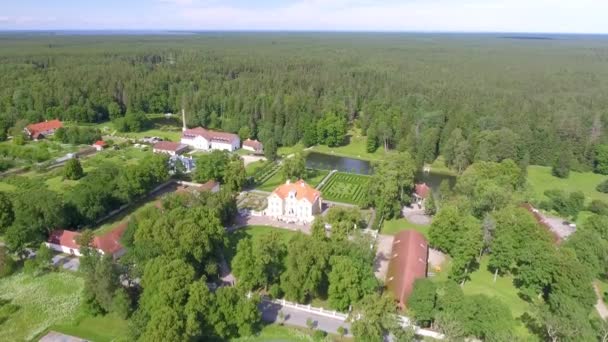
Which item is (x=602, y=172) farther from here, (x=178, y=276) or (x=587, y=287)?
(x=178, y=276)

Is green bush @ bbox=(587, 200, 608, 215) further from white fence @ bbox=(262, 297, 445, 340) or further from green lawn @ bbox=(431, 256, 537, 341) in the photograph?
white fence @ bbox=(262, 297, 445, 340)

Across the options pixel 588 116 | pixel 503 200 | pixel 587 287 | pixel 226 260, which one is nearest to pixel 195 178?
pixel 226 260

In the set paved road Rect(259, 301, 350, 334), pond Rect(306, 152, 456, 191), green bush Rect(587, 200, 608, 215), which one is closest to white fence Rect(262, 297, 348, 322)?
paved road Rect(259, 301, 350, 334)

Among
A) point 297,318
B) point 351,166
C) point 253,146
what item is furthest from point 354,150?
point 297,318

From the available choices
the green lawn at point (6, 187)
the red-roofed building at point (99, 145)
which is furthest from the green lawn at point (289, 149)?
the green lawn at point (6, 187)

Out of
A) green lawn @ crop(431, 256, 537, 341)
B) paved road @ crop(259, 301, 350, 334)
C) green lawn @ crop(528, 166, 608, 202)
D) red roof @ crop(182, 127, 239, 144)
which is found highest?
red roof @ crop(182, 127, 239, 144)

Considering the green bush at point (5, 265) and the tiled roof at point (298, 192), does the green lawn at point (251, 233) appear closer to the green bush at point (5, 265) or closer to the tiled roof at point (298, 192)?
the tiled roof at point (298, 192)
